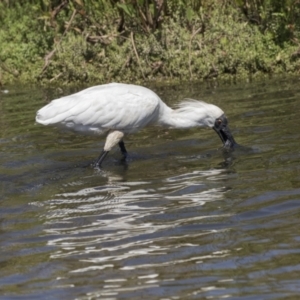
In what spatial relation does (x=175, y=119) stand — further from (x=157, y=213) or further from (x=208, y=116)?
(x=157, y=213)

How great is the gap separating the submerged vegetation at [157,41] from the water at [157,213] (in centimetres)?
243

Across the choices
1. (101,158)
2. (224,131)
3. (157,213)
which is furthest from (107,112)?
(157,213)

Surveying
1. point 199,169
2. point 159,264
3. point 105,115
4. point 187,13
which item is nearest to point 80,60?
point 187,13

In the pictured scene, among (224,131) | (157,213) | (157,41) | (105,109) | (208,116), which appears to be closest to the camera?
(157,213)

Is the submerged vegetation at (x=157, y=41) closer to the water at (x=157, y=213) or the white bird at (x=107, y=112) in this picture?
the water at (x=157, y=213)

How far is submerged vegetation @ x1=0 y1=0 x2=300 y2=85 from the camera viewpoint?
13492mm

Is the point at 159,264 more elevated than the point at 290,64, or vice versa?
the point at 159,264

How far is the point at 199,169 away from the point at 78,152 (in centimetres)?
179

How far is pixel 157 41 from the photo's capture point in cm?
1380

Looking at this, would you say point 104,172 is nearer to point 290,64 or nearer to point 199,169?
point 199,169

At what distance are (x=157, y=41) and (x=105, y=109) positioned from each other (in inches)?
196

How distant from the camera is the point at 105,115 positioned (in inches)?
Answer: 356

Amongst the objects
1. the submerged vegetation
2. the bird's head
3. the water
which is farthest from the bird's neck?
the submerged vegetation

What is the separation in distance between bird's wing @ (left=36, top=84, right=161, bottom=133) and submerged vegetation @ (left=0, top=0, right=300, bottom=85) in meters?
4.46
